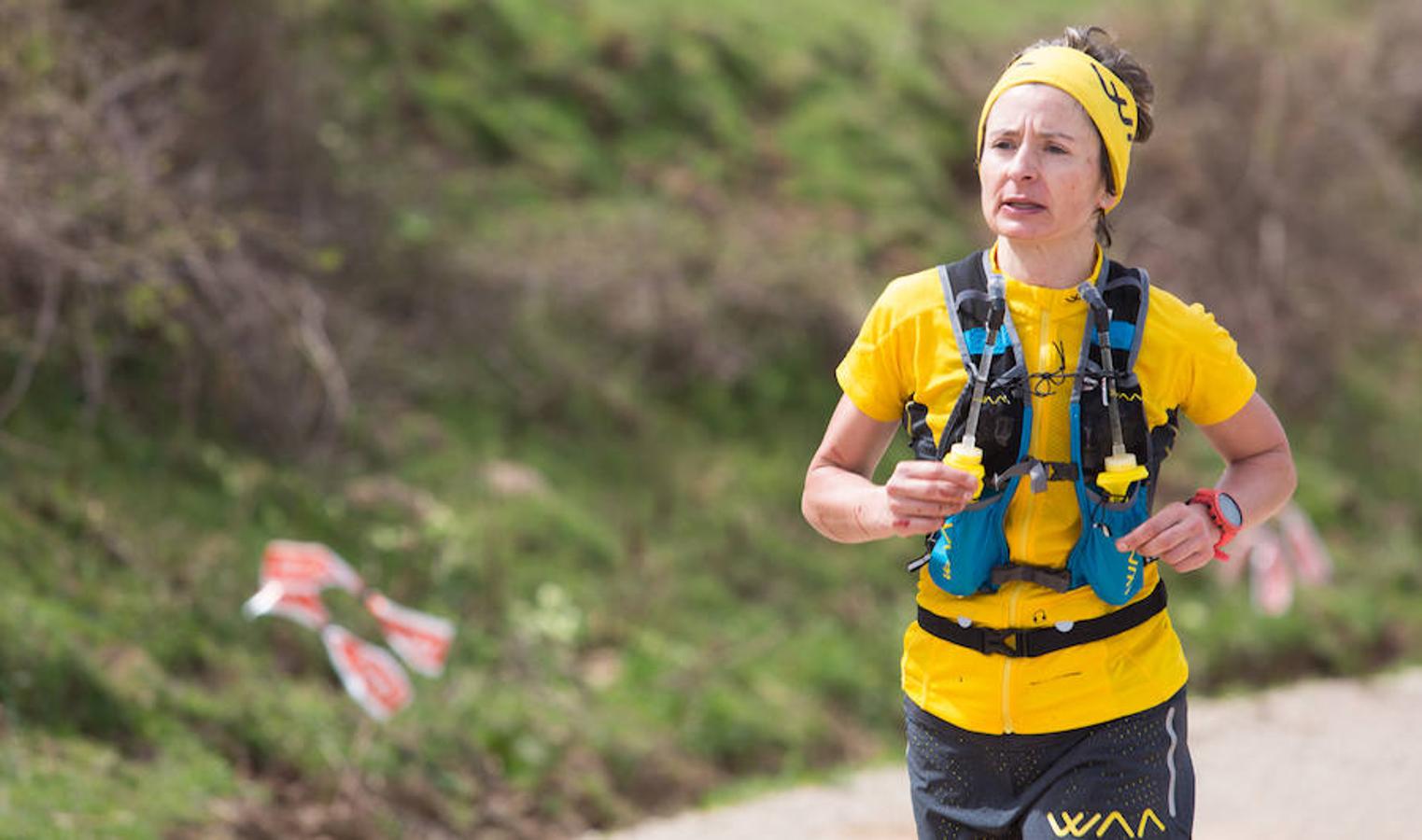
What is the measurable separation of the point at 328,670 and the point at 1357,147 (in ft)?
33.6

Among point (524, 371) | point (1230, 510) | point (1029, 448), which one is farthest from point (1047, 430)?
point (524, 371)

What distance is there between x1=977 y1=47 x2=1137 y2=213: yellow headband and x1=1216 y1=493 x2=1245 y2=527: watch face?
1.75 feet

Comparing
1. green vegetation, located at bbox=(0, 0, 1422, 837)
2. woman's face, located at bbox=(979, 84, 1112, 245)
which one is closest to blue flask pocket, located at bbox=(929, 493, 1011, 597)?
woman's face, located at bbox=(979, 84, 1112, 245)

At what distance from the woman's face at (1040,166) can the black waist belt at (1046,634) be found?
67cm

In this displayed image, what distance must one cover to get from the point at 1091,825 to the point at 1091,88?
1.25 metres

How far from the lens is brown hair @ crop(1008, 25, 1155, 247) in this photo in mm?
3127

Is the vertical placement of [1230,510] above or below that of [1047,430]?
below

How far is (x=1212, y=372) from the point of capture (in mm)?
3041

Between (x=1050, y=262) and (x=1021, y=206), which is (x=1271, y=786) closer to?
(x=1050, y=262)

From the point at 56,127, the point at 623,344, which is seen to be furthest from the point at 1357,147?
the point at 56,127

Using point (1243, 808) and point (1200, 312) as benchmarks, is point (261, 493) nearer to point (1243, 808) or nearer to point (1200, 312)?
point (1243, 808)

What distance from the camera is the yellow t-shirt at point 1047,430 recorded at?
3.01 meters

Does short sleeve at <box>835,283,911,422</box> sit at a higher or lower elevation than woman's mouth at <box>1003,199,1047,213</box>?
lower

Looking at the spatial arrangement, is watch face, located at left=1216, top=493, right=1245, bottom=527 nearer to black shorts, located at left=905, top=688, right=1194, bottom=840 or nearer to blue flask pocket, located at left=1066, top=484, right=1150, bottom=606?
blue flask pocket, located at left=1066, top=484, right=1150, bottom=606
